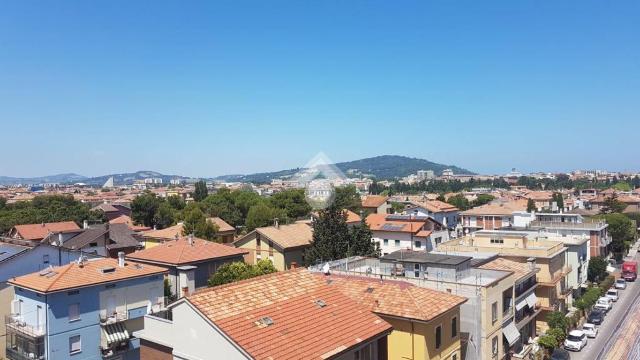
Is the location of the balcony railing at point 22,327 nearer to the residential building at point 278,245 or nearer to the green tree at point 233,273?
the green tree at point 233,273

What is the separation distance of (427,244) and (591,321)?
18.0 m

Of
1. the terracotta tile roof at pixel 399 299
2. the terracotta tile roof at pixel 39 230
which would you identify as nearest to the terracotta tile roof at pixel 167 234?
the terracotta tile roof at pixel 39 230

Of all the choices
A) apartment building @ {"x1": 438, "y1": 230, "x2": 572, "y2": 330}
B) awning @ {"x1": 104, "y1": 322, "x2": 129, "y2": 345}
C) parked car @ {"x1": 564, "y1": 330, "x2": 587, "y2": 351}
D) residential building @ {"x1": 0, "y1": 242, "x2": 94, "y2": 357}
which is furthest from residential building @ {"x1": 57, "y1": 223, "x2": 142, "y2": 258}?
parked car @ {"x1": 564, "y1": 330, "x2": 587, "y2": 351}

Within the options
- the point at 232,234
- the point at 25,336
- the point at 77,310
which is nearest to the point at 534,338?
the point at 77,310

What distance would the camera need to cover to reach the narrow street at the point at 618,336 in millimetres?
33188

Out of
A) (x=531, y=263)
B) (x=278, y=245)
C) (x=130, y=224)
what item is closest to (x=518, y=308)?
(x=531, y=263)

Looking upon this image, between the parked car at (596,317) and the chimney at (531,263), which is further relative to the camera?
the parked car at (596,317)

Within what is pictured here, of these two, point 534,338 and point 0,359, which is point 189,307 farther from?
point 534,338

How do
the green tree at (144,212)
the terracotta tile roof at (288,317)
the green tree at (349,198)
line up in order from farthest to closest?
the green tree at (349,198), the green tree at (144,212), the terracotta tile roof at (288,317)

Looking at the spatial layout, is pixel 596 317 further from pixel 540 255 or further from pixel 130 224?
pixel 130 224

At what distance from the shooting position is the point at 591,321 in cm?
4128

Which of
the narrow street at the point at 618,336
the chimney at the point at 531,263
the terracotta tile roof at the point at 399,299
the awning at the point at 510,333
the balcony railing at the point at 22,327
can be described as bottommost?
the narrow street at the point at 618,336

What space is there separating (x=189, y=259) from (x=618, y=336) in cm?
3394

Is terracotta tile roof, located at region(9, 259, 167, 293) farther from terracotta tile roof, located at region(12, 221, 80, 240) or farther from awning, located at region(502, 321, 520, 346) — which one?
terracotta tile roof, located at region(12, 221, 80, 240)
